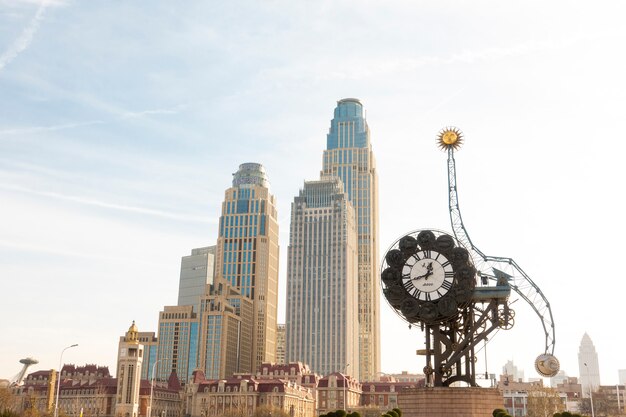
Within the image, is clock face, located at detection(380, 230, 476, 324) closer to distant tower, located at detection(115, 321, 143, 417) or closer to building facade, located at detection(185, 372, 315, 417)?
building facade, located at detection(185, 372, 315, 417)

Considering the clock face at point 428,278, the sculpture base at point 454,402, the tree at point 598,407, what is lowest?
the tree at point 598,407

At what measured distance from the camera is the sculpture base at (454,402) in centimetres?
5442

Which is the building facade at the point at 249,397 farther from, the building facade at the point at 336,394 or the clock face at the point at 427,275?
the clock face at the point at 427,275

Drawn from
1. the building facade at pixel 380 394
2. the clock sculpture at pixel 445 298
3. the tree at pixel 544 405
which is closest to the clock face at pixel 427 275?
the clock sculpture at pixel 445 298

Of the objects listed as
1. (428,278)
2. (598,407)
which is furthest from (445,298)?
(598,407)

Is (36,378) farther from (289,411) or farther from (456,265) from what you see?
(456,265)

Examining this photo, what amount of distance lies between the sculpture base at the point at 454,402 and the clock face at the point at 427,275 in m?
7.67

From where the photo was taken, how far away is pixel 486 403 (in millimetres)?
55000

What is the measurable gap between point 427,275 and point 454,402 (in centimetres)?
1057

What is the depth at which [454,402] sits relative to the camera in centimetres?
5462

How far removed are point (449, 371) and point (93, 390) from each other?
401ft

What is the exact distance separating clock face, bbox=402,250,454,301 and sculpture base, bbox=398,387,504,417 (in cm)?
767

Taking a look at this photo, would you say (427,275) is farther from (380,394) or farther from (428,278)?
(380,394)

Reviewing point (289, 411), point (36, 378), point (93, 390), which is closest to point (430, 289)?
point (289, 411)
